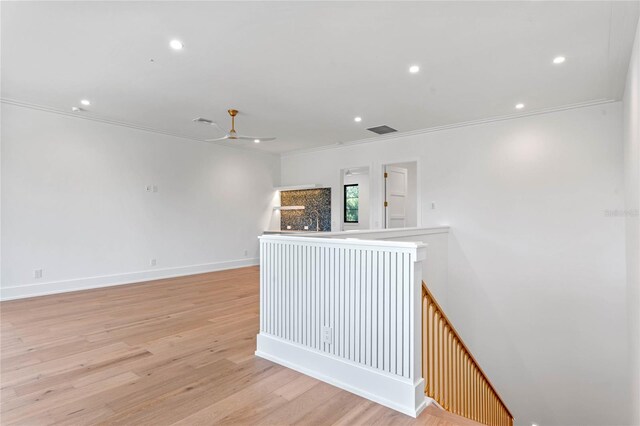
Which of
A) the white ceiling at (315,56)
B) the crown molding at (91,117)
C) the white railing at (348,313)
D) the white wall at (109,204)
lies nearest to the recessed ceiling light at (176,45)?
the white ceiling at (315,56)

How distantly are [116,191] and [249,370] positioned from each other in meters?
4.64

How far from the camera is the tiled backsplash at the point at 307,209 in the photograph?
7898mm

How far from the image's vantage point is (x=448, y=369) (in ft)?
9.45

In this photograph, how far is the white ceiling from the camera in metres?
2.62

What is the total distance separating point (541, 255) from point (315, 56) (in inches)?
165

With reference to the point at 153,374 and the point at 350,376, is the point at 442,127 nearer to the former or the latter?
the point at 350,376

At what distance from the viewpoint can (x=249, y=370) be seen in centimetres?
267

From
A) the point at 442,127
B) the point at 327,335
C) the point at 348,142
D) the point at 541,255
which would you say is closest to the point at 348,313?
the point at 327,335

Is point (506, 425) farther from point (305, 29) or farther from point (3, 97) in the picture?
point (3, 97)

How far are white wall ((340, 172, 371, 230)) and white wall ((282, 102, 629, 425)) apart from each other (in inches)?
77.2

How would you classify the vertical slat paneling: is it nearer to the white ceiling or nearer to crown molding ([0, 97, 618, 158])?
the white ceiling

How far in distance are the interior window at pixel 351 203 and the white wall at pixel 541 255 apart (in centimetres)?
240

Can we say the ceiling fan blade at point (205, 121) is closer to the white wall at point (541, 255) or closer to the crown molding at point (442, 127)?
the crown molding at point (442, 127)

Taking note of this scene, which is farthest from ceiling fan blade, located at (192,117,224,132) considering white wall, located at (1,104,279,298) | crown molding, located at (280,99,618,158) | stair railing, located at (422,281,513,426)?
stair railing, located at (422,281,513,426)
